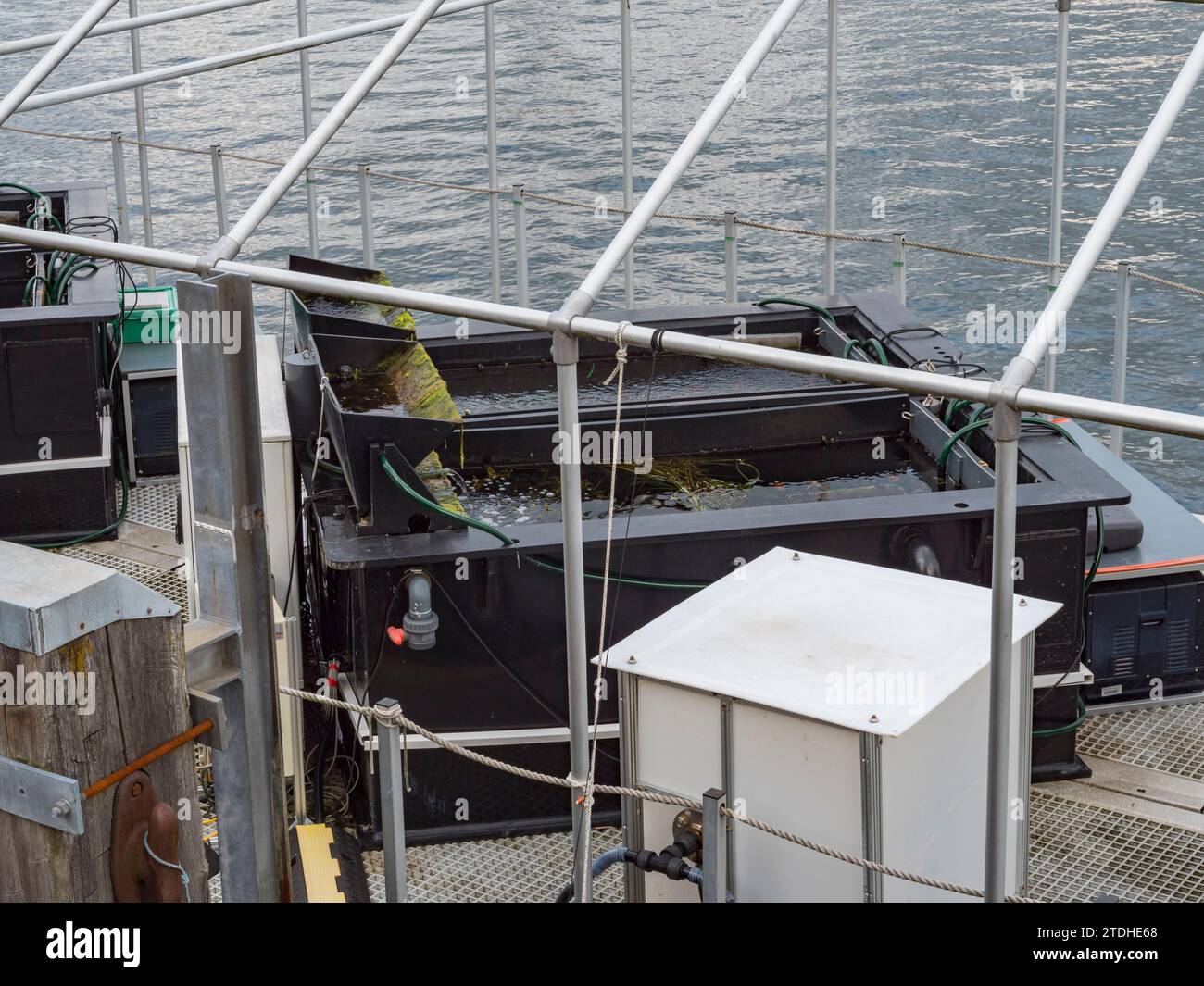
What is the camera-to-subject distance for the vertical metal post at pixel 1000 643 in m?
3.82

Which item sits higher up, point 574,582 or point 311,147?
point 311,147

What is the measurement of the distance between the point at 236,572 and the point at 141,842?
0.80 meters

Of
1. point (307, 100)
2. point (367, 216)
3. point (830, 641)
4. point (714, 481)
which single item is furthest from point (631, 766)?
point (307, 100)

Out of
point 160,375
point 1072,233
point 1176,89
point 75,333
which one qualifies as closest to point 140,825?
point 1176,89

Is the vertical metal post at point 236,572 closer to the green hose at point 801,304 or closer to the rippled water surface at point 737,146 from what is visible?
the green hose at point 801,304

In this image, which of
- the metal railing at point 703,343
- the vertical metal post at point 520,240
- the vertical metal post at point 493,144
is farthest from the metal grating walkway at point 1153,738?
the vertical metal post at point 493,144

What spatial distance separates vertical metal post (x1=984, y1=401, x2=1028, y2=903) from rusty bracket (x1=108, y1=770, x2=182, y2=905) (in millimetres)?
1988

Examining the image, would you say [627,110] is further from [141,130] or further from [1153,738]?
[1153,738]

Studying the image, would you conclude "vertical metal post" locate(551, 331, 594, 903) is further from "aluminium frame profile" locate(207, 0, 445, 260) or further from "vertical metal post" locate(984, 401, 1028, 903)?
"vertical metal post" locate(984, 401, 1028, 903)

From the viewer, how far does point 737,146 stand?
23328 millimetres

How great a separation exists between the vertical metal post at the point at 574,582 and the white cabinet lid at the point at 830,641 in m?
0.15

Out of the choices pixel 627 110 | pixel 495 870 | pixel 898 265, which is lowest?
pixel 495 870

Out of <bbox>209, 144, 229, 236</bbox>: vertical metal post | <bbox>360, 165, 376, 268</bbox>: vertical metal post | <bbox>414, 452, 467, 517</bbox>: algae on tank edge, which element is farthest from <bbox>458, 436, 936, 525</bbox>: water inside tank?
<bbox>209, 144, 229, 236</bbox>: vertical metal post

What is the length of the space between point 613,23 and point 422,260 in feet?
28.6
